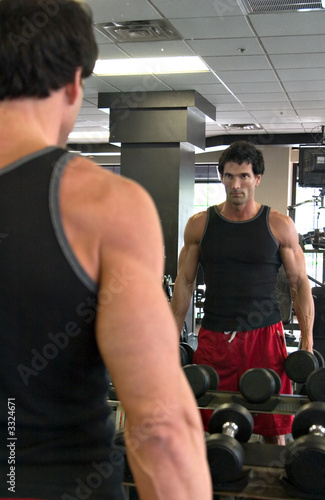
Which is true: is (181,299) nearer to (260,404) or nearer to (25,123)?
(260,404)

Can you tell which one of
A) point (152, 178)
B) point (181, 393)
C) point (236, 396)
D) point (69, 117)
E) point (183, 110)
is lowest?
point (236, 396)

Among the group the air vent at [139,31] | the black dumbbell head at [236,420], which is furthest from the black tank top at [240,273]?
the air vent at [139,31]

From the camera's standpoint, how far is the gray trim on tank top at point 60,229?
2.47 ft

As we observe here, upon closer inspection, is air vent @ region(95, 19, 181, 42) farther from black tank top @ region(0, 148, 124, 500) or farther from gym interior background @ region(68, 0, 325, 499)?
black tank top @ region(0, 148, 124, 500)

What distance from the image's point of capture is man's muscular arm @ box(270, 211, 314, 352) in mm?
2717

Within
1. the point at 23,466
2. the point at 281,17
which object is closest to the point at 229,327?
the point at 23,466

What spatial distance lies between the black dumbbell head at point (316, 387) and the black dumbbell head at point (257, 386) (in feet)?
0.42

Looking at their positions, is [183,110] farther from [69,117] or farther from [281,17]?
[69,117]

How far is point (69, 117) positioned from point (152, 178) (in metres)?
6.32

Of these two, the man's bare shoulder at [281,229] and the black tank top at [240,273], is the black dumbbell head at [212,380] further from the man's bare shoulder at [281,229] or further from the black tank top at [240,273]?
the man's bare shoulder at [281,229]

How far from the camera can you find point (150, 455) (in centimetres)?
75

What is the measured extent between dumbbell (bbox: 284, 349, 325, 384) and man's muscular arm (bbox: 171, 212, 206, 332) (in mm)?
524

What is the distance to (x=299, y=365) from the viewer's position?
2572 millimetres

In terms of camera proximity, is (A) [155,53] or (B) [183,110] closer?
(A) [155,53]
